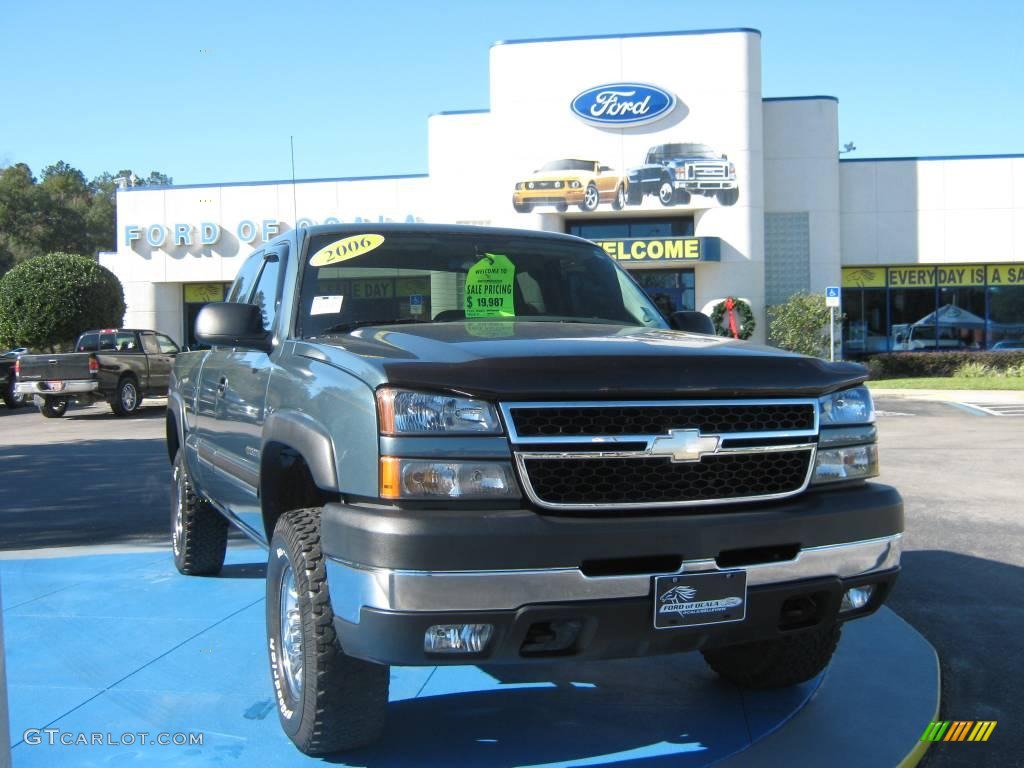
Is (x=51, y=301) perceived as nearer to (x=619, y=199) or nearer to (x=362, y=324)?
(x=619, y=199)

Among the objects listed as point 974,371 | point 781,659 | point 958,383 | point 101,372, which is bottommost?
point 958,383

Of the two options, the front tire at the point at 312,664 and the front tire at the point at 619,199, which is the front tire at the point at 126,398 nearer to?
the front tire at the point at 619,199

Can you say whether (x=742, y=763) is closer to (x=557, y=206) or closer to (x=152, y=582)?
(x=152, y=582)

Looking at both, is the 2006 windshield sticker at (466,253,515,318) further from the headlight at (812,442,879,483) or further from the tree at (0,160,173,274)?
the tree at (0,160,173,274)

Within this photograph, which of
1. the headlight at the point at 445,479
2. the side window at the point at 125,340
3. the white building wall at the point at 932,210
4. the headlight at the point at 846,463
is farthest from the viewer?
the white building wall at the point at 932,210

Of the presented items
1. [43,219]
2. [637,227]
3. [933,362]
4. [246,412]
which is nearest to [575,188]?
[637,227]

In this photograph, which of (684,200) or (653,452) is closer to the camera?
(653,452)

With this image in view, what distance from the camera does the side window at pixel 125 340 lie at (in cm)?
2145

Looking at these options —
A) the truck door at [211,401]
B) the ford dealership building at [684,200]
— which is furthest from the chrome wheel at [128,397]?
the truck door at [211,401]

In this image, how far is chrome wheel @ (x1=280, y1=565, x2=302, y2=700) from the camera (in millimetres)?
3514

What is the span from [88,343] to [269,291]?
18784 mm

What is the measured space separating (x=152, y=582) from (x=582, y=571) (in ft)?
13.6

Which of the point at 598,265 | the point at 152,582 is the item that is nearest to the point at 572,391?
the point at 598,265

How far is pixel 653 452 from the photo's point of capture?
3.04 meters
